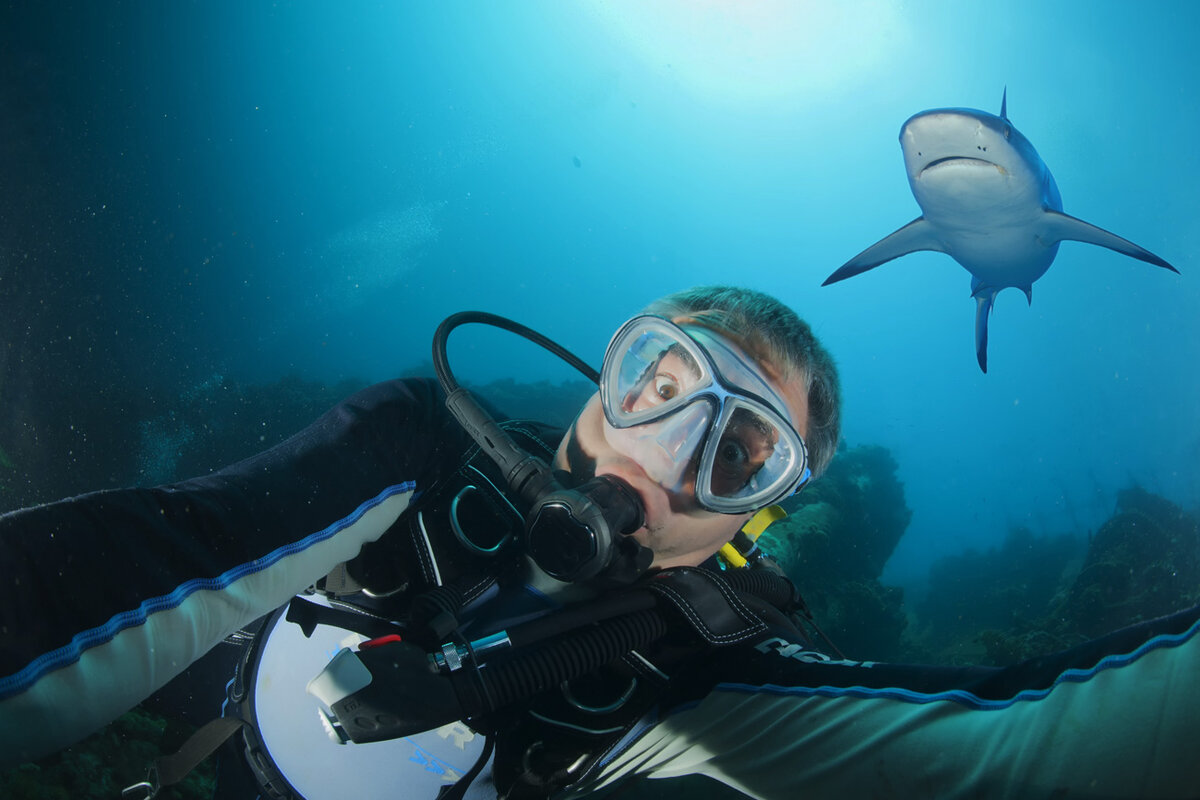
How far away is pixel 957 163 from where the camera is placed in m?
6.70

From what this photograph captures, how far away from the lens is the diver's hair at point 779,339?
7.17ft

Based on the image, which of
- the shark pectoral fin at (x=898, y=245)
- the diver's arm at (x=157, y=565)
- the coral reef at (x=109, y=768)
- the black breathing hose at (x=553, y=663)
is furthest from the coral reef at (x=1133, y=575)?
the coral reef at (x=109, y=768)

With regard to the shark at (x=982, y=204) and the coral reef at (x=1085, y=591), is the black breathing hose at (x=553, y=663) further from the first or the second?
the coral reef at (x=1085, y=591)

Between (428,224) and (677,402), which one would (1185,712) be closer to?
(677,402)

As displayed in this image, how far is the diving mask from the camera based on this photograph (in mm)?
1934

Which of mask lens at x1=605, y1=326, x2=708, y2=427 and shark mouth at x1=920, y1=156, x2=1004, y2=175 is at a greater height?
shark mouth at x1=920, y1=156, x2=1004, y2=175

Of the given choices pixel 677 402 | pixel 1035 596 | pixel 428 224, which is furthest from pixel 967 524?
pixel 428 224

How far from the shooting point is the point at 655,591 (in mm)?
1710

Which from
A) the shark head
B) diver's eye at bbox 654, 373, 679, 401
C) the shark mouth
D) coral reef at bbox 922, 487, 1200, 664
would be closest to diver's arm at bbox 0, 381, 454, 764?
diver's eye at bbox 654, 373, 679, 401

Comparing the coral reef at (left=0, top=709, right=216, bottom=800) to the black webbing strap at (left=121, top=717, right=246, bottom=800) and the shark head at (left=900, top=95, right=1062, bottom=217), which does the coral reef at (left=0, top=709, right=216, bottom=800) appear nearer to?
the black webbing strap at (left=121, top=717, right=246, bottom=800)

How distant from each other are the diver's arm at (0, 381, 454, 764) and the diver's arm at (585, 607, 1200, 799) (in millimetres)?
1300

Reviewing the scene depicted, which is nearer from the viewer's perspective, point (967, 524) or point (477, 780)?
point (477, 780)

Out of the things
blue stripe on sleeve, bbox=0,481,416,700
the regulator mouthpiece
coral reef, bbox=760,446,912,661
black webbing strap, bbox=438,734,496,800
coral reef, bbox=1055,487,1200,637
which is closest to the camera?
blue stripe on sleeve, bbox=0,481,416,700

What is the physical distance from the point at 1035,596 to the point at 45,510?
2717cm
